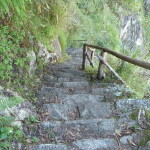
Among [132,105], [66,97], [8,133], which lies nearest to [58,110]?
[66,97]

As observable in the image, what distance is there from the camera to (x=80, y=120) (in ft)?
8.43

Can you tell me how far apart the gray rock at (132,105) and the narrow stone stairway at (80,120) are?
93 mm

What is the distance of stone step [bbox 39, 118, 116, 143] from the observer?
2359mm

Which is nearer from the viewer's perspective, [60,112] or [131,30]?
[60,112]

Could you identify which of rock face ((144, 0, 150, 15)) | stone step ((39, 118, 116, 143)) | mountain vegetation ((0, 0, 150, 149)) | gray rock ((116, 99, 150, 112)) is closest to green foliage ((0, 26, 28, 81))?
mountain vegetation ((0, 0, 150, 149))

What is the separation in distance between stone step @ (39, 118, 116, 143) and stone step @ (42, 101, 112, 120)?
244 mm

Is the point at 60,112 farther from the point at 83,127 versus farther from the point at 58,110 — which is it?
the point at 83,127

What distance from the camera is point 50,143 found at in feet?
7.30

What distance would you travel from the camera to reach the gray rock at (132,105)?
270cm

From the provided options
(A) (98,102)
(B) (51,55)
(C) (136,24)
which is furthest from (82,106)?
(C) (136,24)

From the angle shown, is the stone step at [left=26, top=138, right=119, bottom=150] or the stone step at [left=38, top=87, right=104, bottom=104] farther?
the stone step at [left=38, top=87, right=104, bottom=104]

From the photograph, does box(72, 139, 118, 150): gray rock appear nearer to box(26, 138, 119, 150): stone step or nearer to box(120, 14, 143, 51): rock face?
box(26, 138, 119, 150): stone step

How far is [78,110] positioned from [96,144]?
0.83 m

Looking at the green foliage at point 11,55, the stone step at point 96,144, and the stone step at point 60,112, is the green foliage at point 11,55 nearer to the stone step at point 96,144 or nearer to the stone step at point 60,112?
the stone step at point 60,112
